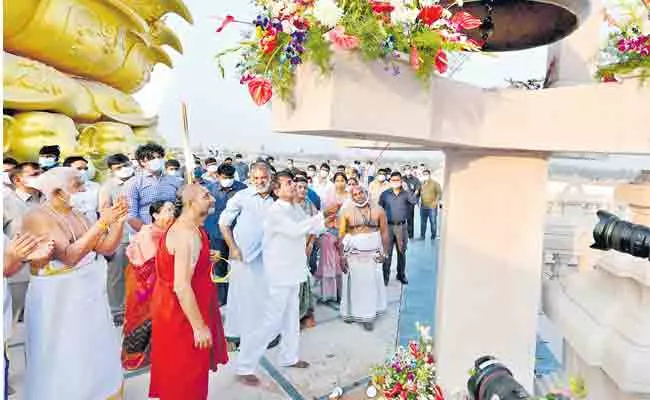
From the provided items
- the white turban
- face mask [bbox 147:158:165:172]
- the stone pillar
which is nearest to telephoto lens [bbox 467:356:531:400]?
the stone pillar

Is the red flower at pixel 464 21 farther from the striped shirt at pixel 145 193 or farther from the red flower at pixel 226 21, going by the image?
the striped shirt at pixel 145 193

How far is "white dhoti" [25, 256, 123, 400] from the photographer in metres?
2.50

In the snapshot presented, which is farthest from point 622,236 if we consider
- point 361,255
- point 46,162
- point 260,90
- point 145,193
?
point 46,162

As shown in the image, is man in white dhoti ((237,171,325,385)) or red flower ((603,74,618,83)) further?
man in white dhoti ((237,171,325,385))

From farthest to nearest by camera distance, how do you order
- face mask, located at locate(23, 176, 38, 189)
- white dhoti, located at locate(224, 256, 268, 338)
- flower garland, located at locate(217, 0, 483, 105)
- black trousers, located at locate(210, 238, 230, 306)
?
black trousers, located at locate(210, 238, 230, 306)
white dhoti, located at locate(224, 256, 268, 338)
face mask, located at locate(23, 176, 38, 189)
flower garland, located at locate(217, 0, 483, 105)

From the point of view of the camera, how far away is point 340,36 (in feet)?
5.39

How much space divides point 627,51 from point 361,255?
3.26 m

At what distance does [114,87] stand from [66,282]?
7708 mm

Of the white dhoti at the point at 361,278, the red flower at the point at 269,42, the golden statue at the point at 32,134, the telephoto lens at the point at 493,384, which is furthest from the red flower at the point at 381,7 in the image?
the golden statue at the point at 32,134

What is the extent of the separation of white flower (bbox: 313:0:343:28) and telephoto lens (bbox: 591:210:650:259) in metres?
1.19

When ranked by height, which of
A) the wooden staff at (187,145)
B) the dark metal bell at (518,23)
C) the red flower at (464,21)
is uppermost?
the dark metal bell at (518,23)

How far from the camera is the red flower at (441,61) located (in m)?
1.83

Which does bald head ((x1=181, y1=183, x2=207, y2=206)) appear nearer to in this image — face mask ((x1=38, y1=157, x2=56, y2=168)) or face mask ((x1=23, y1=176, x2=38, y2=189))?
face mask ((x1=23, y1=176, x2=38, y2=189))

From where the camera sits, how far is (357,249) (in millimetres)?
4953
